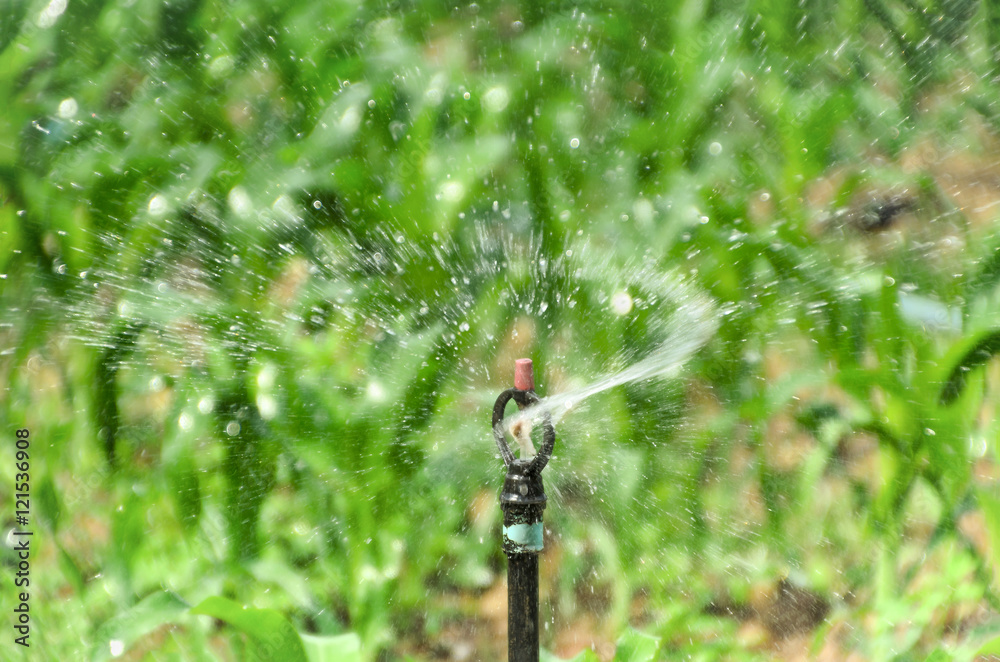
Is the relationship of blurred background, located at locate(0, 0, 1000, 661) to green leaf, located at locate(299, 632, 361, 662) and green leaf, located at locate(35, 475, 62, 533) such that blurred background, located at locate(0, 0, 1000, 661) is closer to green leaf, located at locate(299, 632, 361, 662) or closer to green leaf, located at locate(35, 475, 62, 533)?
green leaf, located at locate(35, 475, 62, 533)

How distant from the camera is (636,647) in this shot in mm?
1318

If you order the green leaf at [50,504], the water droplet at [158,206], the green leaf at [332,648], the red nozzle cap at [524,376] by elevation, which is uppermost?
the water droplet at [158,206]

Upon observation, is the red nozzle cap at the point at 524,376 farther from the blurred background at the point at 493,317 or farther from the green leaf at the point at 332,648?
the green leaf at the point at 332,648

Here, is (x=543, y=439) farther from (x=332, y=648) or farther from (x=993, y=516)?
(x=993, y=516)

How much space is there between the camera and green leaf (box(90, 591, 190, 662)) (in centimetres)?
134

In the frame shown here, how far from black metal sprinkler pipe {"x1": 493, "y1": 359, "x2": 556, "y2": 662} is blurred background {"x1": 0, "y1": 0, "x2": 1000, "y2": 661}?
49cm

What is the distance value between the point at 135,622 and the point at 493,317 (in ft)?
2.82

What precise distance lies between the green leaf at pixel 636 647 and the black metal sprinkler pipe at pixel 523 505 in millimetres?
453

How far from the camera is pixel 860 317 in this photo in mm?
1385

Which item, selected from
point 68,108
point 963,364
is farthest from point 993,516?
point 68,108

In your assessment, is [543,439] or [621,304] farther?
[621,304]

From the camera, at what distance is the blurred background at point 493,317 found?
4.51 feet

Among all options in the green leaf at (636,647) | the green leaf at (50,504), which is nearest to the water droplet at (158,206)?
the green leaf at (50,504)

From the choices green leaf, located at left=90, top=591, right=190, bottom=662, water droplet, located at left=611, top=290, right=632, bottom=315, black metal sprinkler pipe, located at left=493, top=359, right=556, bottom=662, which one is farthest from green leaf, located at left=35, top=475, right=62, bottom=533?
water droplet, located at left=611, top=290, right=632, bottom=315
